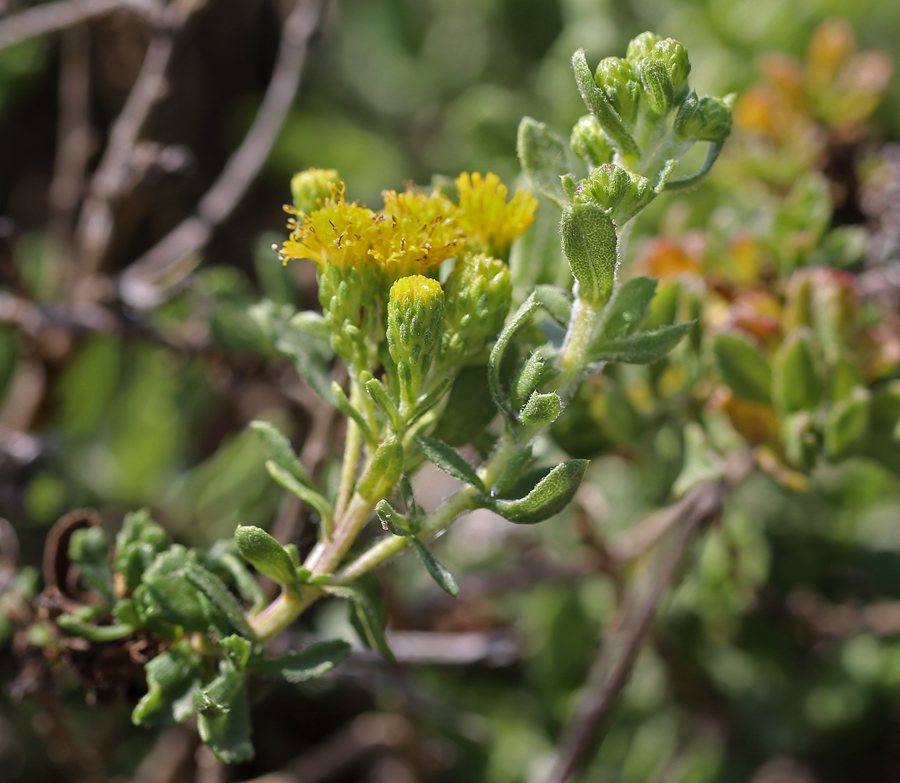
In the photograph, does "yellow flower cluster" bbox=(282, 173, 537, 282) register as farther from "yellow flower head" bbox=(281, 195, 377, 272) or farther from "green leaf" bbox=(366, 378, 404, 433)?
"green leaf" bbox=(366, 378, 404, 433)

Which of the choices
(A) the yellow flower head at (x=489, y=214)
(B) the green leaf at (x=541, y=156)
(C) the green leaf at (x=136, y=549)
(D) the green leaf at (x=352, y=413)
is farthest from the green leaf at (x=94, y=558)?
(B) the green leaf at (x=541, y=156)

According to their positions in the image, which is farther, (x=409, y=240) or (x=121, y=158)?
(x=121, y=158)

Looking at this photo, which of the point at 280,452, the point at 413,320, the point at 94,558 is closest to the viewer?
the point at 413,320

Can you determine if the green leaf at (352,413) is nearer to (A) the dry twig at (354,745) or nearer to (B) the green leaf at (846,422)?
(B) the green leaf at (846,422)

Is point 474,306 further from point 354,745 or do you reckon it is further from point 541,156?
point 354,745

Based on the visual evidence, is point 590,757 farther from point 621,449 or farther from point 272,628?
point 272,628

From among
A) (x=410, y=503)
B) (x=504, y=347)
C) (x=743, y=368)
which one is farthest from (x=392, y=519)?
(x=743, y=368)

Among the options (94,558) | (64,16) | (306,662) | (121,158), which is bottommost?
(306,662)
